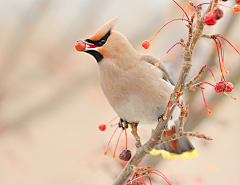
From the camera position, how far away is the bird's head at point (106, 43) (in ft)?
5.97

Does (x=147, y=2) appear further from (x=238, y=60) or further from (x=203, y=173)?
(x=203, y=173)

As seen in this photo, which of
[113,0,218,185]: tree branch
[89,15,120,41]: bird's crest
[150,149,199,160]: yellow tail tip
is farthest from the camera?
[150,149,199,160]: yellow tail tip

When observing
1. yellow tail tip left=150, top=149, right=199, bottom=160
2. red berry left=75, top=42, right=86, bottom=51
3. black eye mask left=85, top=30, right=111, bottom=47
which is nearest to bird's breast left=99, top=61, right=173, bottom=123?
black eye mask left=85, top=30, right=111, bottom=47

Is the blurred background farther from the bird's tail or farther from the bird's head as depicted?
the bird's head

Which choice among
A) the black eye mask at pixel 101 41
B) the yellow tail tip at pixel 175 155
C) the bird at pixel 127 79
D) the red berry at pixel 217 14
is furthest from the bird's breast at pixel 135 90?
the red berry at pixel 217 14

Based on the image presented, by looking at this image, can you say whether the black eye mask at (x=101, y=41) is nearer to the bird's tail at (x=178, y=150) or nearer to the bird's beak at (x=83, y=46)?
the bird's beak at (x=83, y=46)

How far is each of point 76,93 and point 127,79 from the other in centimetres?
155

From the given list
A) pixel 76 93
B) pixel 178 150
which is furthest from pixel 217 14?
pixel 76 93

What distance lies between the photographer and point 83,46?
166 centimetres

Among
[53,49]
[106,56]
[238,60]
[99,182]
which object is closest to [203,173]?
[99,182]

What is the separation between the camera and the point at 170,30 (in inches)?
126

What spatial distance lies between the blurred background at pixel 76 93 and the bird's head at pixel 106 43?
0.57 metres

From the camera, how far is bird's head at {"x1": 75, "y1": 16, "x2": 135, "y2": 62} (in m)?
1.82

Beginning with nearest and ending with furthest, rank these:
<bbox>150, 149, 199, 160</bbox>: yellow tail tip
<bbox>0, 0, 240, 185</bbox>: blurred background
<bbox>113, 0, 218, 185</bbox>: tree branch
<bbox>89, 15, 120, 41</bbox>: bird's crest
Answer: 1. <bbox>113, 0, 218, 185</bbox>: tree branch
2. <bbox>89, 15, 120, 41</bbox>: bird's crest
3. <bbox>150, 149, 199, 160</bbox>: yellow tail tip
4. <bbox>0, 0, 240, 185</bbox>: blurred background
